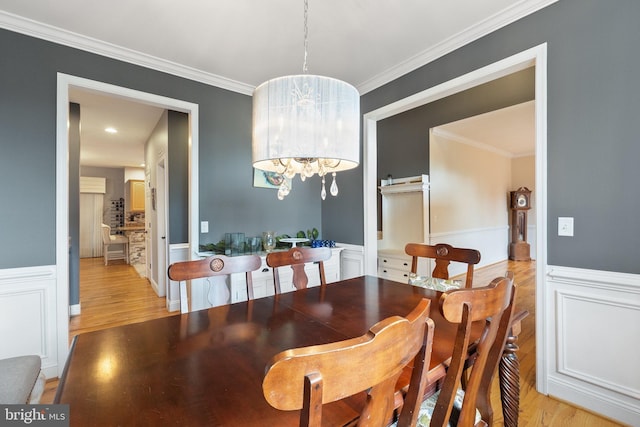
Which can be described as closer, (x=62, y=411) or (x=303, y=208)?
(x=62, y=411)

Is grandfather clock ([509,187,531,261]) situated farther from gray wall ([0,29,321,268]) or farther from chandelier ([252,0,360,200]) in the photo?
gray wall ([0,29,321,268])

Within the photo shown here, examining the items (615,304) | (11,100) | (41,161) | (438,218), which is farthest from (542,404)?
(11,100)

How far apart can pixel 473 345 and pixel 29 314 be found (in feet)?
9.54

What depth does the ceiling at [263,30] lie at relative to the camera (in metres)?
1.94

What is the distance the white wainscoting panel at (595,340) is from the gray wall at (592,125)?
0.36 feet

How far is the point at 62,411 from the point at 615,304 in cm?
251

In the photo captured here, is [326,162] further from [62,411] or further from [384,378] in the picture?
[62,411]

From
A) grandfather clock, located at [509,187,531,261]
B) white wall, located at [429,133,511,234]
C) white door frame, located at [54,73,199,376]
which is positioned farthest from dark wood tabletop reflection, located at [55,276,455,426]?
grandfather clock, located at [509,187,531,261]

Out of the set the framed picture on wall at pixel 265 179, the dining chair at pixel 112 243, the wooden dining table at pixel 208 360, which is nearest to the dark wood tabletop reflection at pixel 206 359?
the wooden dining table at pixel 208 360

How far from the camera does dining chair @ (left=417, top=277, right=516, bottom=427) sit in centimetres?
79

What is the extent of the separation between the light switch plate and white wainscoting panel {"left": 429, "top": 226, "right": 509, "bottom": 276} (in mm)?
2707

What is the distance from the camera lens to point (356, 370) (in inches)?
20.2

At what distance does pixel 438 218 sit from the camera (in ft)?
15.3

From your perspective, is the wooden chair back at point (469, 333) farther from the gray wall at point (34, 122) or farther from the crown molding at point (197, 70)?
the gray wall at point (34, 122)
